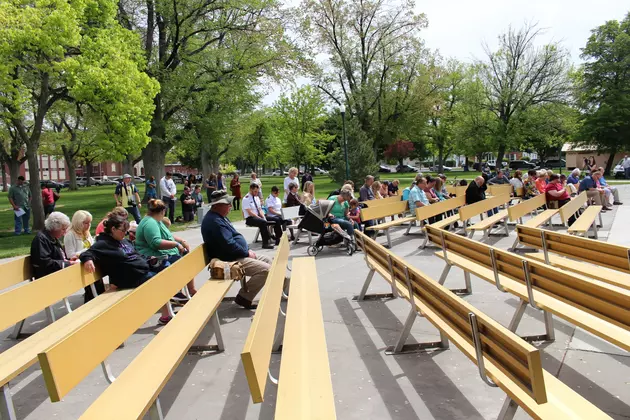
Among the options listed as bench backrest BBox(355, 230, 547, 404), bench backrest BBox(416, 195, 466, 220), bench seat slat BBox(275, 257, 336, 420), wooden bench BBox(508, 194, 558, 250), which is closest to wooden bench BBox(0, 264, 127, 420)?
bench seat slat BBox(275, 257, 336, 420)

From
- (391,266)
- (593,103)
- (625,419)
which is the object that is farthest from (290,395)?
(593,103)

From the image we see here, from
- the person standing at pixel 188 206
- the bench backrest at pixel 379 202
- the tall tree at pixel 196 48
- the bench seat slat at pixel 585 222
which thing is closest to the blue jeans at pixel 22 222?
the person standing at pixel 188 206

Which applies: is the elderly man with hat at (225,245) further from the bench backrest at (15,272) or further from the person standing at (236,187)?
the person standing at (236,187)

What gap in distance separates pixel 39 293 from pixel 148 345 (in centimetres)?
167

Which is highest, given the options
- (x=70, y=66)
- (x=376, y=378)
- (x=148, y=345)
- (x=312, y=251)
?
(x=70, y=66)

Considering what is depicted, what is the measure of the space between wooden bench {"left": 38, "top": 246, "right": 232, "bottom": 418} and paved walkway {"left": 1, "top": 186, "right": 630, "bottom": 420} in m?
0.47

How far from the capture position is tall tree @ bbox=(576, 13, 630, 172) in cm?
4041

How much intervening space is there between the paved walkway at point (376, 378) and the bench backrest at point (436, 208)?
13.6 ft

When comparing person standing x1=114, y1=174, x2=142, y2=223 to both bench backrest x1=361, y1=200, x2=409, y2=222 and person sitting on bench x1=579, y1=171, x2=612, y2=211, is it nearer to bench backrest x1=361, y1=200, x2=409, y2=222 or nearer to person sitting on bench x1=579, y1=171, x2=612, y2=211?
bench backrest x1=361, y1=200, x2=409, y2=222

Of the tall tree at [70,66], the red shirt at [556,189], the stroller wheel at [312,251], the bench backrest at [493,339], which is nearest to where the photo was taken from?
the bench backrest at [493,339]

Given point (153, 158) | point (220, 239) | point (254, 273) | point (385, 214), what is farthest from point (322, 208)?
point (153, 158)

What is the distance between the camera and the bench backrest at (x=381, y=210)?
416 inches

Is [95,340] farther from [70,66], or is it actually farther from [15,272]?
[70,66]

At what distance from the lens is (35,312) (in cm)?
471
